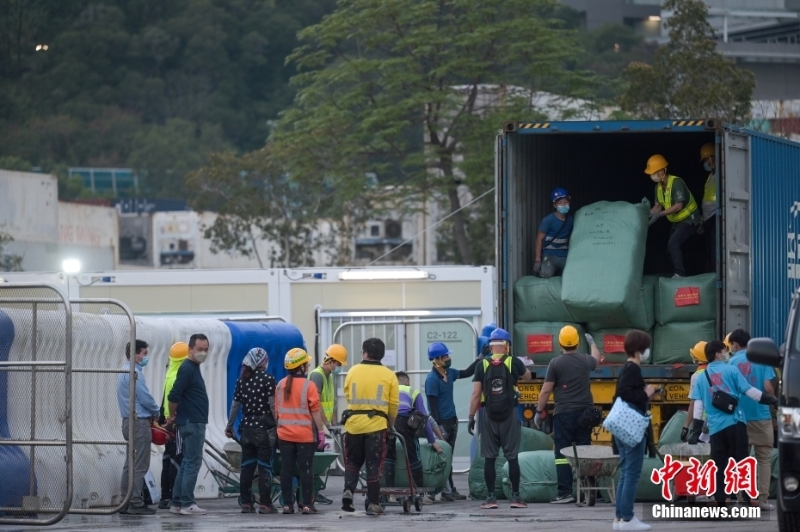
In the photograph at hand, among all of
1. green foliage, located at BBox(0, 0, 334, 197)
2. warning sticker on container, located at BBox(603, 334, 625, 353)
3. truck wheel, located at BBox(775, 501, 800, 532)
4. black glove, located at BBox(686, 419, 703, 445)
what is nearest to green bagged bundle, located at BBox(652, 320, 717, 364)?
warning sticker on container, located at BBox(603, 334, 625, 353)

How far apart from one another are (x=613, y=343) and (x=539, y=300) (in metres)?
0.89

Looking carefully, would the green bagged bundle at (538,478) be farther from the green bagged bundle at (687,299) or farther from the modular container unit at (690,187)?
the green bagged bundle at (687,299)

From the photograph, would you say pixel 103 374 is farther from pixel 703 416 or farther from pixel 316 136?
pixel 316 136

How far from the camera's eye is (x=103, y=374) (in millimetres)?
13555

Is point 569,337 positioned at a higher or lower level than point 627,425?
higher

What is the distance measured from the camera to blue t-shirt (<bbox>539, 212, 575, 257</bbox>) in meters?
15.2

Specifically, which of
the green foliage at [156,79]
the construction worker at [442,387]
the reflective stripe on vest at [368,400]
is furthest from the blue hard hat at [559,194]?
the green foliage at [156,79]

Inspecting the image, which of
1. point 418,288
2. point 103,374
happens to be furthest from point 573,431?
point 418,288

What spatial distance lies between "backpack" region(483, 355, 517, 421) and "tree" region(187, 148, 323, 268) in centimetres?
4046

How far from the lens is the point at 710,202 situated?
48.7 ft

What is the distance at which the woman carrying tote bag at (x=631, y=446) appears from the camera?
1063cm

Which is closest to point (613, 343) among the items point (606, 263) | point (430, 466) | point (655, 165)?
point (606, 263)

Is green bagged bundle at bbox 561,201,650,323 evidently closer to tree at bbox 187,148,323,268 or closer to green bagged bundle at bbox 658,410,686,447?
green bagged bundle at bbox 658,410,686,447

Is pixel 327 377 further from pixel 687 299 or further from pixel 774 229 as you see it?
pixel 774 229
